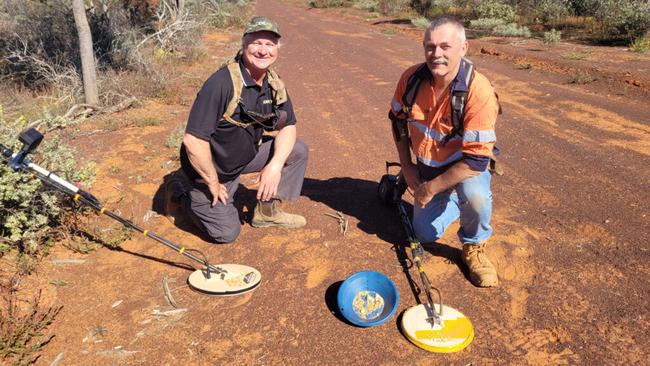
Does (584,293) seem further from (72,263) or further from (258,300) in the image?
(72,263)

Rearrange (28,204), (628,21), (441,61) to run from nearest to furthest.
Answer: (441,61) < (28,204) < (628,21)

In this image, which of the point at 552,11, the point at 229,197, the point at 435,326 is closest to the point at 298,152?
the point at 229,197

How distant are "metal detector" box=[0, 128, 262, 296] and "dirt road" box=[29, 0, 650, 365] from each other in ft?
0.26

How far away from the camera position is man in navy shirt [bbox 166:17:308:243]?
A: 3223 millimetres

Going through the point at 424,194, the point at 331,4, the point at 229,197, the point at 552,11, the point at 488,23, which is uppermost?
the point at 331,4

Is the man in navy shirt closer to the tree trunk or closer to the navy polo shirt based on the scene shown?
the navy polo shirt

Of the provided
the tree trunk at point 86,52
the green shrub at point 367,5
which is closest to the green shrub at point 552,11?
the green shrub at point 367,5

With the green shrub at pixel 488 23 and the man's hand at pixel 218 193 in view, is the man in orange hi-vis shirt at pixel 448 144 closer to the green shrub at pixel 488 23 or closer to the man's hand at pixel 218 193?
the man's hand at pixel 218 193

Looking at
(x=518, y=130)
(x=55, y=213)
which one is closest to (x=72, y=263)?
(x=55, y=213)

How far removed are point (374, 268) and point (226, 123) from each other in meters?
1.54

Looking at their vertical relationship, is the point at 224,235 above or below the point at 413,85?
below

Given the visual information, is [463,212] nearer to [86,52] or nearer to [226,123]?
[226,123]

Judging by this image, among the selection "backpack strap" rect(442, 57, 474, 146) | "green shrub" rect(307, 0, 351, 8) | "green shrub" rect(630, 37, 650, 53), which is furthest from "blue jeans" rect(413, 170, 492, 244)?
"green shrub" rect(307, 0, 351, 8)

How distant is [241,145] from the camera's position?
11.7 ft
